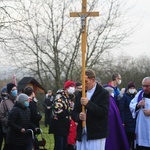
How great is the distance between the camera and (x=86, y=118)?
741cm

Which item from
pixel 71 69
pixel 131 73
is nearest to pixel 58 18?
pixel 71 69

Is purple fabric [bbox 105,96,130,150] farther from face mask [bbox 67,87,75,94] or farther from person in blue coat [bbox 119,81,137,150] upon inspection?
person in blue coat [bbox 119,81,137,150]

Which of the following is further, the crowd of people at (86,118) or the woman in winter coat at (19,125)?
the woman in winter coat at (19,125)

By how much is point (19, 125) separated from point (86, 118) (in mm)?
2449

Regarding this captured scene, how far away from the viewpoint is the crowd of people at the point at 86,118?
736cm

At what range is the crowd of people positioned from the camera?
7.36 m

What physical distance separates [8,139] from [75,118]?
244 centimetres

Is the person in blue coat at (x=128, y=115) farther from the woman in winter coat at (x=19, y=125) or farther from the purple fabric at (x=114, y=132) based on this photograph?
the woman in winter coat at (x=19, y=125)

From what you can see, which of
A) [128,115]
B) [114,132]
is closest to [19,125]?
[114,132]

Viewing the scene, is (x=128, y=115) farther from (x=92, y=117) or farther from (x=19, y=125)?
(x=92, y=117)

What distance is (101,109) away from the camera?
727cm

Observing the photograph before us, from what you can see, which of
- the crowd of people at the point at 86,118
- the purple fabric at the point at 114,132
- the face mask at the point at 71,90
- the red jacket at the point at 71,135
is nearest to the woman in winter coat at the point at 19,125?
the crowd of people at the point at 86,118

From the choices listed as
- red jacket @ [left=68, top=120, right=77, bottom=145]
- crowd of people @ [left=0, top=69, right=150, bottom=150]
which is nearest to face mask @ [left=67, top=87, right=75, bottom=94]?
crowd of people @ [left=0, top=69, right=150, bottom=150]

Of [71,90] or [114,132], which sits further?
[71,90]
